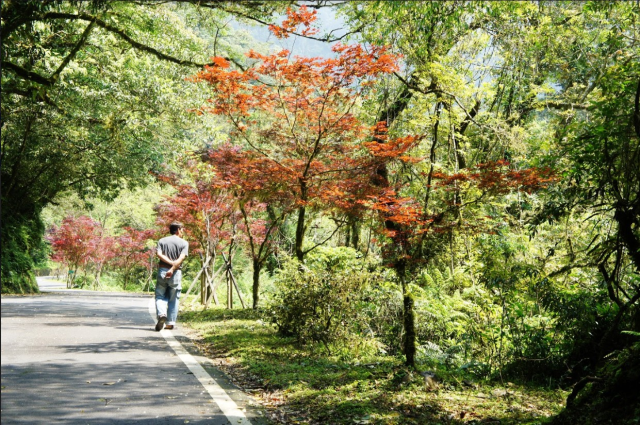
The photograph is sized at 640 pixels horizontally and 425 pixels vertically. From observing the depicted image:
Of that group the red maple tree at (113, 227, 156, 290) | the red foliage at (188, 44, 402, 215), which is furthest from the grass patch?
the red maple tree at (113, 227, 156, 290)

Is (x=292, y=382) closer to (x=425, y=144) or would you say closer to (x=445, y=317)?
(x=445, y=317)

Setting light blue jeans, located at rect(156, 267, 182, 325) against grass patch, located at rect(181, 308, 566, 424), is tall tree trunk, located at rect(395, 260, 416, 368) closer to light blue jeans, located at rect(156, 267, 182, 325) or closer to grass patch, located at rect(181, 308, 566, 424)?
grass patch, located at rect(181, 308, 566, 424)

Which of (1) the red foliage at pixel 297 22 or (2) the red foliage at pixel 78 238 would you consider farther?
(2) the red foliage at pixel 78 238

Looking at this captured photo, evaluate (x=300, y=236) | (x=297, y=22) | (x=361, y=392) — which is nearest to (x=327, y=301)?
(x=300, y=236)

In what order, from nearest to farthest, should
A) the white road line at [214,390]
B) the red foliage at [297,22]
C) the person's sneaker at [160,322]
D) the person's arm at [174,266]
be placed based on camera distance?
the white road line at [214,390]
the red foliage at [297,22]
the person's arm at [174,266]
the person's sneaker at [160,322]

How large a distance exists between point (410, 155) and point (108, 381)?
7.51 m

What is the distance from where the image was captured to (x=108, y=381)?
572cm

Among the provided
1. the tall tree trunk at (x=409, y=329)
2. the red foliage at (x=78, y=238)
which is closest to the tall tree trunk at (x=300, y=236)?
the tall tree trunk at (x=409, y=329)

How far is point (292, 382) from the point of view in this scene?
618cm

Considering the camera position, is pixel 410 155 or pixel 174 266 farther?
pixel 410 155

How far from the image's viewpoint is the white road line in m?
4.75

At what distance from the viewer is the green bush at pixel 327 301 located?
8258 millimetres

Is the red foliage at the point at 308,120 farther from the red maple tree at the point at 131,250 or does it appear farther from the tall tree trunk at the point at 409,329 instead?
the red maple tree at the point at 131,250

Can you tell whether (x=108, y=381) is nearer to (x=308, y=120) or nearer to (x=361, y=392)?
(x=361, y=392)
